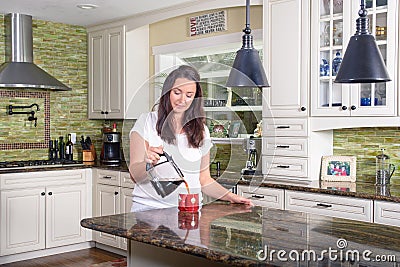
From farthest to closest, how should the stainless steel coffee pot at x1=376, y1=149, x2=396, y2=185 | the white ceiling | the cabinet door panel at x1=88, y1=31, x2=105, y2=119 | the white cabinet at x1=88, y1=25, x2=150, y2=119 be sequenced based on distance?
1. the cabinet door panel at x1=88, y1=31, x2=105, y2=119
2. the white cabinet at x1=88, y1=25, x2=150, y2=119
3. the white ceiling
4. the stainless steel coffee pot at x1=376, y1=149, x2=396, y2=185

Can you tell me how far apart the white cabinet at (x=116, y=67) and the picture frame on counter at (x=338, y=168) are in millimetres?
2334

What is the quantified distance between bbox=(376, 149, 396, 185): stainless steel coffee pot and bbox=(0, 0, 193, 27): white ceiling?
230cm

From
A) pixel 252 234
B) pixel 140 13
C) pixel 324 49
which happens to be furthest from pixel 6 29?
Result: pixel 252 234

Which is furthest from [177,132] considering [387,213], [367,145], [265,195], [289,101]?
[367,145]

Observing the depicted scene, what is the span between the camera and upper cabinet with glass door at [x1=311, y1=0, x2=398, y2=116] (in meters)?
3.59

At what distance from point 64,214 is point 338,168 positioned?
2.89m

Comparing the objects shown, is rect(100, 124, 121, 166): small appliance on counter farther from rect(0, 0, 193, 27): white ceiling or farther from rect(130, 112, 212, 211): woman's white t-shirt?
rect(130, 112, 212, 211): woman's white t-shirt

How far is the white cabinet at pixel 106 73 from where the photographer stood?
5898 mm

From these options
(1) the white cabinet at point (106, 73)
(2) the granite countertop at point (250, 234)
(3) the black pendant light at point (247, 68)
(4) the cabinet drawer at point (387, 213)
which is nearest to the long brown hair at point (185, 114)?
(3) the black pendant light at point (247, 68)

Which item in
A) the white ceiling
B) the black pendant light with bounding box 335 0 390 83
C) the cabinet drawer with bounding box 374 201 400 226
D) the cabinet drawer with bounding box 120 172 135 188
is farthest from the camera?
the cabinet drawer with bounding box 120 172 135 188

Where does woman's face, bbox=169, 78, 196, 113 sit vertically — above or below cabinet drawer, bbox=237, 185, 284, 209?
above

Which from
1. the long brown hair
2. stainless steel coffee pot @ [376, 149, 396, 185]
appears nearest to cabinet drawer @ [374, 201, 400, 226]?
stainless steel coffee pot @ [376, 149, 396, 185]

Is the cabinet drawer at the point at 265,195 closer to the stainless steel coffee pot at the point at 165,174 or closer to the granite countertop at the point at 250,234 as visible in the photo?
the granite countertop at the point at 250,234

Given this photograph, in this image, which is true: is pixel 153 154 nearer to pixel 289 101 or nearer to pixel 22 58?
pixel 289 101
